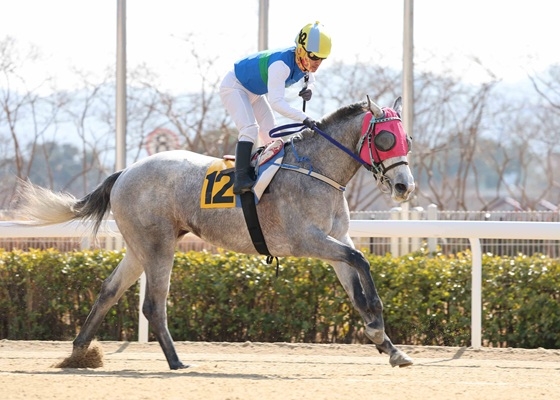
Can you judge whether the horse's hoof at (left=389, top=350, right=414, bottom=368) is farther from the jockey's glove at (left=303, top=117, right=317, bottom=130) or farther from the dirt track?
the jockey's glove at (left=303, top=117, right=317, bottom=130)

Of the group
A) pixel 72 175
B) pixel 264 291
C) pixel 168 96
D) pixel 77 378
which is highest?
pixel 168 96

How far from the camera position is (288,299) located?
340 inches

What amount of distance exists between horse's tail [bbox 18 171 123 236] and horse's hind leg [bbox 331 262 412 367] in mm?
1873

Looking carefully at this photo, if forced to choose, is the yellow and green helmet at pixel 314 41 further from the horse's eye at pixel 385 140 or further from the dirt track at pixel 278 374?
the dirt track at pixel 278 374

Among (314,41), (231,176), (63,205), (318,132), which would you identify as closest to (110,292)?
(63,205)

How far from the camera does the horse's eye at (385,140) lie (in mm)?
6371

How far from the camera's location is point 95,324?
23.3 feet

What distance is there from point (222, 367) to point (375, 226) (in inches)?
82.2

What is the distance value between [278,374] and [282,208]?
3.35ft

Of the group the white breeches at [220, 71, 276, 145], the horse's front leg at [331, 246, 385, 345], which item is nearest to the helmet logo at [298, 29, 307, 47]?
the white breeches at [220, 71, 276, 145]

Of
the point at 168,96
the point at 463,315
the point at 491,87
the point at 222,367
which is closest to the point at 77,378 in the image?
the point at 222,367

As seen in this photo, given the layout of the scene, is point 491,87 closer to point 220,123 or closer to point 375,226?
point 220,123

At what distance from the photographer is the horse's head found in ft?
20.7

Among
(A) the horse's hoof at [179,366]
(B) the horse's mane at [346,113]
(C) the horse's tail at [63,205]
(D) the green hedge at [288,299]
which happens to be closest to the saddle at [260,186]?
(B) the horse's mane at [346,113]
